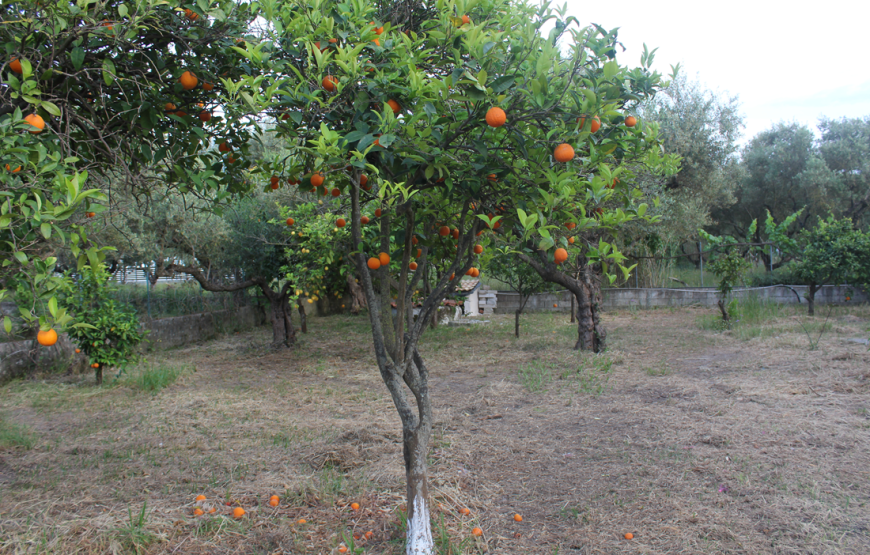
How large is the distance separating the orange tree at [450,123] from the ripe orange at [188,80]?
45cm

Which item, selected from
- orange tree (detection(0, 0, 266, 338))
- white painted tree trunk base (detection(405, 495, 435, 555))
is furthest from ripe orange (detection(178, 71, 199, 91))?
white painted tree trunk base (detection(405, 495, 435, 555))

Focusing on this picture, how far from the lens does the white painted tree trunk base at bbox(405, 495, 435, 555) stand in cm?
247

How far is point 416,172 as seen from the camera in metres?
2.27

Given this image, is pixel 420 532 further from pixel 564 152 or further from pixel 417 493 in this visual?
pixel 564 152

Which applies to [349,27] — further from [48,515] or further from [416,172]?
[48,515]

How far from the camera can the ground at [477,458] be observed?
106 inches

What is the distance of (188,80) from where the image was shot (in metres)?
2.57

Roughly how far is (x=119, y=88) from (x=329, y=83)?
158cm

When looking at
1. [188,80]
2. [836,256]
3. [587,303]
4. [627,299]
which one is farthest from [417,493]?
[627,299]

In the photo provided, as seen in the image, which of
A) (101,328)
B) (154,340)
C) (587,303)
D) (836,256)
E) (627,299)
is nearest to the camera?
(101,328)

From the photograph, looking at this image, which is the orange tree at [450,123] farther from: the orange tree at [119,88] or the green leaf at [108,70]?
the green leaf at [108,70]

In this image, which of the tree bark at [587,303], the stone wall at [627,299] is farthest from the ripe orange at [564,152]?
the stone wall at [627,299]

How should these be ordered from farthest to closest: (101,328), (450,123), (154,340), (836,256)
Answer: (836,256) → (154,340) → (101,328) → (450,123)

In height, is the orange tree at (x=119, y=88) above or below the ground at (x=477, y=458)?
above
